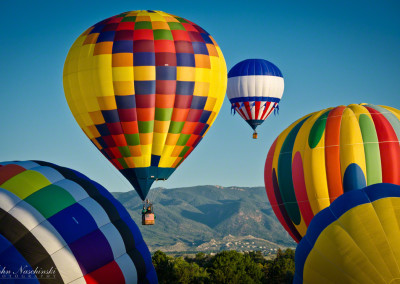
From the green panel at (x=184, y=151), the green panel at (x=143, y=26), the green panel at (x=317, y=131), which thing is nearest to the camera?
the green panel at (x=317, y=131)

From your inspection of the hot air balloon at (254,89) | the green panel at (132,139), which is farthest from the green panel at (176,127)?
the hot air balloon at (254,89)

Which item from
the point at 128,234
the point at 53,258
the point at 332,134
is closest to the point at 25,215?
the point at 53,258

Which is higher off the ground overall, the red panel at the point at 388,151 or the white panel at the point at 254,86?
the white panel at the point at 254,86

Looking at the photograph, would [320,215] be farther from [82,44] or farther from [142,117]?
[82,44]

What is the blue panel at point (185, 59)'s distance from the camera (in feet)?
91.6

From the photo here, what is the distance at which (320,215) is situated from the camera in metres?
18.1

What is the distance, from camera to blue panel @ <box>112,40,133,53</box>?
90.6 feet

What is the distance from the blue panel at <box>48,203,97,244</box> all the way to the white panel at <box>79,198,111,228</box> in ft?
0.47

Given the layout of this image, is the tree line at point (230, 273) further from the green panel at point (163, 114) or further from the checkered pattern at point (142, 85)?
the green panel at point (163, 114)

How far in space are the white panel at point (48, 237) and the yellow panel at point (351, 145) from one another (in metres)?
10.9

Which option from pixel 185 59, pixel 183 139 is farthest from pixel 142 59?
pixel 183 139

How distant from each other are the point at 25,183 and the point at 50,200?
0.80 meters

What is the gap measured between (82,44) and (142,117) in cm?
Answer: 366

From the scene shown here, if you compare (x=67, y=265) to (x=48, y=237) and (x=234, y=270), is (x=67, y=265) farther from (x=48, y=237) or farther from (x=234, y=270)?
(x=234, y=270)
